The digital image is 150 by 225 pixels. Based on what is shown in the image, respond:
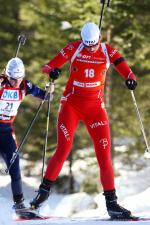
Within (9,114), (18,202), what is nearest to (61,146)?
(9,114)

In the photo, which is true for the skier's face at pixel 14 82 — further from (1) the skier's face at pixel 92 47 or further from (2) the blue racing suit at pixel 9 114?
(1) the skier's face at pixel 92 47

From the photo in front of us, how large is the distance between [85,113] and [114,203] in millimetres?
1280

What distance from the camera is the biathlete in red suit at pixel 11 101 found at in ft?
25.6

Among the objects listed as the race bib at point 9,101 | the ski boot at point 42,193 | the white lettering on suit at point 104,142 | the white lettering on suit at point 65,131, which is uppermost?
the race bib at point 9,101

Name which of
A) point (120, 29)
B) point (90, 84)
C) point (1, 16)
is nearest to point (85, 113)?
point (90, 84)

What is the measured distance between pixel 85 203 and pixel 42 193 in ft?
33.0

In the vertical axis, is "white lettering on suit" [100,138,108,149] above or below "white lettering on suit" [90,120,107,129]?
below

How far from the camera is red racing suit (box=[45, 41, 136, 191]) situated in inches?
287

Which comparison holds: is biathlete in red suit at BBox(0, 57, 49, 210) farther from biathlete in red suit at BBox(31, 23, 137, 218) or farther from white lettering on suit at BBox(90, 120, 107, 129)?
white lettering on suit at BBox(90, 120, 107, 129)

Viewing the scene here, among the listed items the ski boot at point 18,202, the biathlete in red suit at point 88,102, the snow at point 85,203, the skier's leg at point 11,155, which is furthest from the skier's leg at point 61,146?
the skier's leg at point 11,155

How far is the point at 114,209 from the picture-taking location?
23.8 feet

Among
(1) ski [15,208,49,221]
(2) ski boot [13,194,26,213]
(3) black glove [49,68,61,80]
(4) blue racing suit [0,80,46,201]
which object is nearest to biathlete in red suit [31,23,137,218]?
(3) black glove [49,68,61,80]

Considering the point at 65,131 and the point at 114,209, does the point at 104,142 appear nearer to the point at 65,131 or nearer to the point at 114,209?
the point at 65,131

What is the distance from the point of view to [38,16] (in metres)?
19.2
